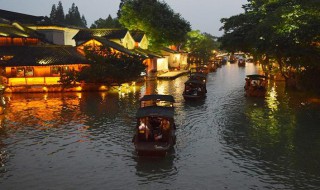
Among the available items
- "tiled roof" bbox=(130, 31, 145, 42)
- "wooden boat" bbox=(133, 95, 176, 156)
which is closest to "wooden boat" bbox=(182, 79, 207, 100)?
"wooden boat" bbox=(133, 95, 176, 156)

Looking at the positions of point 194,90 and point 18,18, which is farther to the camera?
point 18,18

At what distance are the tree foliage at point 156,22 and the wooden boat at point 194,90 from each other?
125 ft

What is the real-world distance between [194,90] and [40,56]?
22.0 meters

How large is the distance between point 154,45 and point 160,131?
60386 mm

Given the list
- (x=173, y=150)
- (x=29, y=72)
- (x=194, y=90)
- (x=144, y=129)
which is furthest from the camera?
(x=29, y=72)

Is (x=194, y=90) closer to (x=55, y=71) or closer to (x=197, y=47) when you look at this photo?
(x=55, y=71)

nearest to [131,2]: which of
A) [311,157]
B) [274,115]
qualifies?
[274,115]

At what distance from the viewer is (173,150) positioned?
21266mm

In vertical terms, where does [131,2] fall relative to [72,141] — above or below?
above

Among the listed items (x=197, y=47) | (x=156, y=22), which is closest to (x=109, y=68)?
(x=156, y=22)

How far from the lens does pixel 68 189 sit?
1568 centimetres

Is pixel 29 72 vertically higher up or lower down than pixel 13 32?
lower down

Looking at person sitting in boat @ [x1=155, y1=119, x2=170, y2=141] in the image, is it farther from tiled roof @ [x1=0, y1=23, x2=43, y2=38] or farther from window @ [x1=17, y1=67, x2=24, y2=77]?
tiled roof @ [x1=0, y1=23, x2=43, y2=38]

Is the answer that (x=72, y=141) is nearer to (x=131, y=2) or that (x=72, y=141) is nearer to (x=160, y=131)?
(x=160, y=131)
